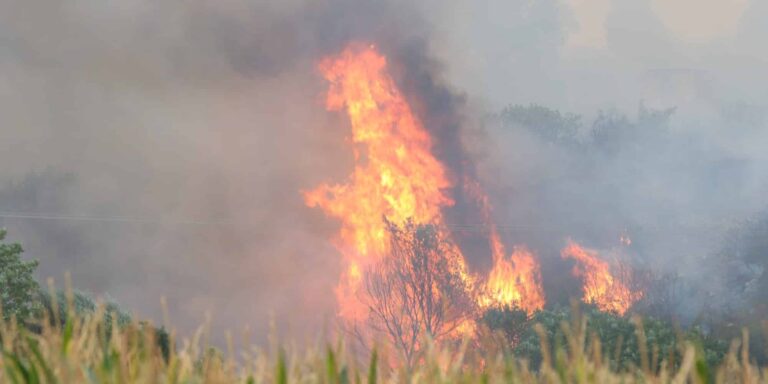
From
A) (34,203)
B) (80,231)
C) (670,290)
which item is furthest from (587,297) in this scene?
(34,203)

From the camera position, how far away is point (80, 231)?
74750mm

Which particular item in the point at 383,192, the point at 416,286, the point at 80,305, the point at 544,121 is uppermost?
the point at 544,121

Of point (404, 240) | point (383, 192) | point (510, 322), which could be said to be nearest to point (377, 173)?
point (383, 192)

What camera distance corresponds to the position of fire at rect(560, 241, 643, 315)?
→ 1829 inches

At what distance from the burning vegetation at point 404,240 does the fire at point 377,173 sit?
0.23ft

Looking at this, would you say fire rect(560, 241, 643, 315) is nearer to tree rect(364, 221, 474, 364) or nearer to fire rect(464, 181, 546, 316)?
fire rect(464, 181, 546, 316)

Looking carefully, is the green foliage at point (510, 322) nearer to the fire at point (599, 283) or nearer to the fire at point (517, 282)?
the fire at point (599, 283)

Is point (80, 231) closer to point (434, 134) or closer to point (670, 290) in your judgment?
point (434, 134)

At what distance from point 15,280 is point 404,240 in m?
24.4

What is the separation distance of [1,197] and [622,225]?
5289 centimetres

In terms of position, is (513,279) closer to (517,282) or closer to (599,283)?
(517,282)

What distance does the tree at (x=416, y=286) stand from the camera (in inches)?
1800

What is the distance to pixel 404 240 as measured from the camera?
48812 millimetres

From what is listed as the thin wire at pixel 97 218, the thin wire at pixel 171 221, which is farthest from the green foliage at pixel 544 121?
the thin wire at pixel 97 218
